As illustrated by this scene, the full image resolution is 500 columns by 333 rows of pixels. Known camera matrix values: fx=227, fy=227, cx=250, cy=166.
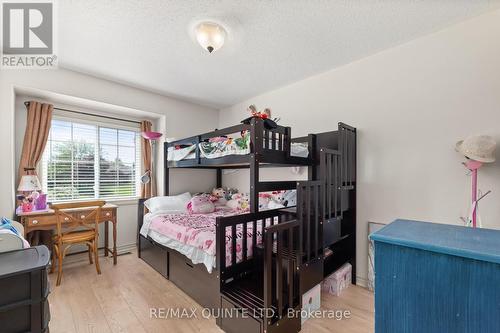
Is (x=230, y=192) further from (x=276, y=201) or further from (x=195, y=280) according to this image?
(x=195, y=280)

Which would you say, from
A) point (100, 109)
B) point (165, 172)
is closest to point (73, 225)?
point (165, 172)

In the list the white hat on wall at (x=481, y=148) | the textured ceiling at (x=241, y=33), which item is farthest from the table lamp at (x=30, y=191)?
the white hat on wall at (x=481, y=148)

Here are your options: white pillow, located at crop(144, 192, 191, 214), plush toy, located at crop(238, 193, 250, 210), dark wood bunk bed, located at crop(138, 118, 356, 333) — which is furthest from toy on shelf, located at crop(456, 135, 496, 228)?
white pillow, located at crop(144, 192, 191, 214)

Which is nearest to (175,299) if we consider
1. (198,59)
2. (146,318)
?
(146,318)

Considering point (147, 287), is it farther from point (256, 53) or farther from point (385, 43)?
point (385, 43)

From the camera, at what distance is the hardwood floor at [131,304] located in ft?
6.03

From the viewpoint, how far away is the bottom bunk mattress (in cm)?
203

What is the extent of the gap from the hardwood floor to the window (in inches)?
44.6

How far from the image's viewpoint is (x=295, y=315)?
174cm

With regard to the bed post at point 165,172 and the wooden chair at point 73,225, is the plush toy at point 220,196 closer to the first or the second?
the bed post at point 165,172

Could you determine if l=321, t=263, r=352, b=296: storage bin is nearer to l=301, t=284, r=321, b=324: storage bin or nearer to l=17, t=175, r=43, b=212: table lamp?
l=301, t=284, r=321, b=324: storage bin

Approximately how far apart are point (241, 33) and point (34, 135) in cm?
290

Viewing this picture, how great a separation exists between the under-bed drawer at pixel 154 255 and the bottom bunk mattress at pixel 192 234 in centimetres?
11

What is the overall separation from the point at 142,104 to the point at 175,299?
2.81 metres
